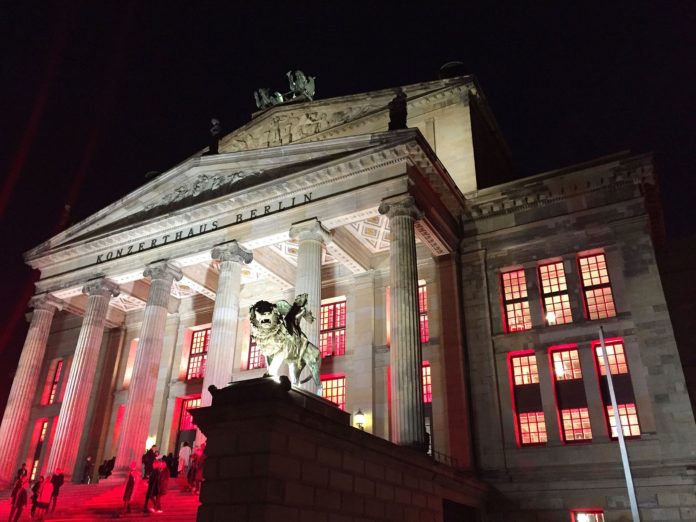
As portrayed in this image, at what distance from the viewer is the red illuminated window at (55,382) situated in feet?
121

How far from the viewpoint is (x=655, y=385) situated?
2150 centimetres

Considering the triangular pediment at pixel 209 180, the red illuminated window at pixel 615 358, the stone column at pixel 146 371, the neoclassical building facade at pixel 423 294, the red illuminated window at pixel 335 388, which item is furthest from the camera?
the red illuminated window at pixel 335 388

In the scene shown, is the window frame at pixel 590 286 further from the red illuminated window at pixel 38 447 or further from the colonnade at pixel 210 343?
the red illuminated window at pixel 38 447

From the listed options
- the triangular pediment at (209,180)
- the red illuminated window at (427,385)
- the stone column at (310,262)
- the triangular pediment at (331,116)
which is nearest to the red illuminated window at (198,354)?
the triangular pediment at (209,180)

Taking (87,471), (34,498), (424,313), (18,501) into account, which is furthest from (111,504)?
(424,313)

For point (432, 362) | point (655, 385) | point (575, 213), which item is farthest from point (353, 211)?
point (655, 385)

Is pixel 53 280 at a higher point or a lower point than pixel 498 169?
lower

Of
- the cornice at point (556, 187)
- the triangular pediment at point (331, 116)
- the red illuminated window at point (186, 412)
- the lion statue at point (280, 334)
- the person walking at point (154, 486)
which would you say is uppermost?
the triangular pediment at point (331, 116)

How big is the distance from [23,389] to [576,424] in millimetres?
25456

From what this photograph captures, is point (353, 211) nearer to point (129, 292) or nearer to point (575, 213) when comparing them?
point (575, 213)

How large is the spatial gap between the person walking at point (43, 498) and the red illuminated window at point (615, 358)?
2040cm

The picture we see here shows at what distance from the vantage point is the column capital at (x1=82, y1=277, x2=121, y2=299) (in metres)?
29.8

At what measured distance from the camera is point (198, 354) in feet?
112

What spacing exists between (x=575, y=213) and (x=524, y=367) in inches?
273
